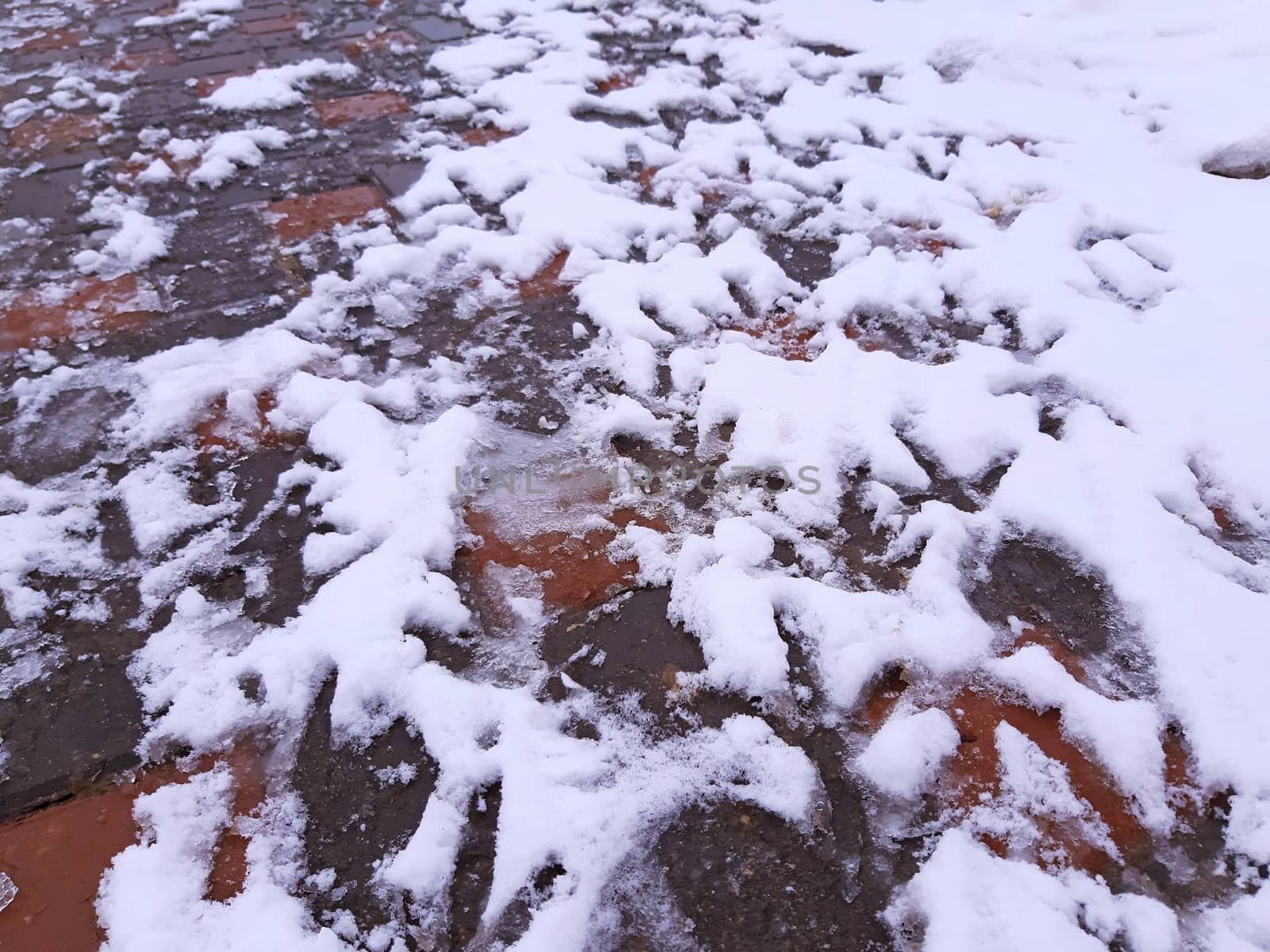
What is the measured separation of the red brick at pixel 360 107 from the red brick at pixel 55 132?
0.83 metres

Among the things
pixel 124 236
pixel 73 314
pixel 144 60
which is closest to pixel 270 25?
pixel 144 60

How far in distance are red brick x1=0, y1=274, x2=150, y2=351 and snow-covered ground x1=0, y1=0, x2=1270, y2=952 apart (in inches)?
4.7

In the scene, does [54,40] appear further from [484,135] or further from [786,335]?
[786,335]

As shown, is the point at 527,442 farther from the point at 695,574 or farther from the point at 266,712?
the point at 266,712

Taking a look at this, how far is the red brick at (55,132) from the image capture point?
297cm

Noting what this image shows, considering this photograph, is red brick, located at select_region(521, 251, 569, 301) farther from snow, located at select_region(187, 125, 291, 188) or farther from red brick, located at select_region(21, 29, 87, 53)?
red brick, located at select_region(21, 29, 87, 53)

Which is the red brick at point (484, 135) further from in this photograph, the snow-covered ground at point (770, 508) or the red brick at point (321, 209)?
the red brick at point (321, 209)

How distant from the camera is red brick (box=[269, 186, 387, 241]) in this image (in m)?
2.57

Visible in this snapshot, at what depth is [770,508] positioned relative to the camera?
1767mm

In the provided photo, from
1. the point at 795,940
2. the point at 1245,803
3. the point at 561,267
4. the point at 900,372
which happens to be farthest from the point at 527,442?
the point at 1245,803

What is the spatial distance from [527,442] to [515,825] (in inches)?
35.7

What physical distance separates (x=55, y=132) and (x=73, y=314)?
1.33 meters

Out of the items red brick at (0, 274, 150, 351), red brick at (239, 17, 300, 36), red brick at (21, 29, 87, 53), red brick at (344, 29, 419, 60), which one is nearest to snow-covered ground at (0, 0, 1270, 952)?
red brick at (0, 274, 150, 351)

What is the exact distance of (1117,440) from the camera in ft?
6.01
